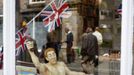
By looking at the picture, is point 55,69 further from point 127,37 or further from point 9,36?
point 127,37

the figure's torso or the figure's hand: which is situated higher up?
the figure's hand

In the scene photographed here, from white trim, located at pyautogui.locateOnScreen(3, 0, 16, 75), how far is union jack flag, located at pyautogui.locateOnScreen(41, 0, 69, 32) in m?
0.35

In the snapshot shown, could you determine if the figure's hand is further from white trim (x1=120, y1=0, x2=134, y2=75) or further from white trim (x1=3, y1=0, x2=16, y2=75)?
white trim (x1=120, y1=0, x2=134, y2=75)

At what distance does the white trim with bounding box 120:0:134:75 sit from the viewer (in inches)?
95.2

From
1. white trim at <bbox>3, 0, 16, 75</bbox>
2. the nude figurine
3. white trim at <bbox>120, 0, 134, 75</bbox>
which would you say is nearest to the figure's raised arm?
the nude figurine

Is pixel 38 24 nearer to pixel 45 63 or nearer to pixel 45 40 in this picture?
pixel 45 40

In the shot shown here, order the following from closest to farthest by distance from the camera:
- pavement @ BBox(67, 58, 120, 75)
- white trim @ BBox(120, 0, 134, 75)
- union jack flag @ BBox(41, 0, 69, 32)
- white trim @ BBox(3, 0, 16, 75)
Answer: white trim @ BBox(120, 0, 134, 75), pavement @ BBox(67, 58, 120, 75), white trim @ BBox(3, 0, 16, 75), union jack flag @ BBox(41, 0, 69, 32)

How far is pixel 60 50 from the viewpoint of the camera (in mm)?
3008

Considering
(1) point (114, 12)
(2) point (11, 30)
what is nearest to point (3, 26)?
(2) point (11, 30)

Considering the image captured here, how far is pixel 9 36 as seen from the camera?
2844 mm

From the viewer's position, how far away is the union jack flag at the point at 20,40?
9.53 feet

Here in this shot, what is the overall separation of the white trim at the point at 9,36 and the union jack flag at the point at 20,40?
0.06 m

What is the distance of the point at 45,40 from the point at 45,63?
8.8 inches

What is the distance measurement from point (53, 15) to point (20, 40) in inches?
15.6
